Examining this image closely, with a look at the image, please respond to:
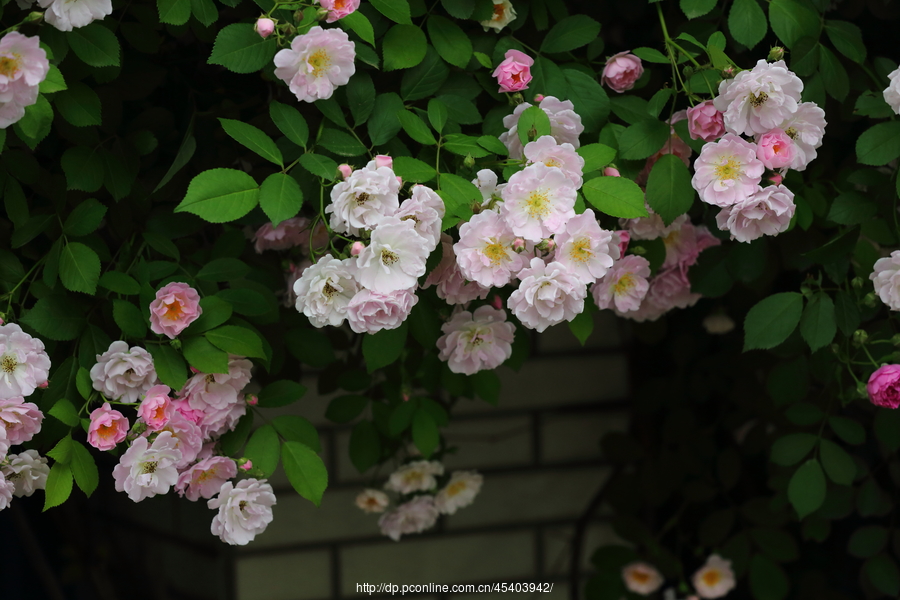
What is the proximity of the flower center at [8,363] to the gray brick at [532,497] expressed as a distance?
1.14 m

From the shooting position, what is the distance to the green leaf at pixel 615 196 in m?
0.82

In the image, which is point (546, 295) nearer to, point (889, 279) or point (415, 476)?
Result: point (889, 279)

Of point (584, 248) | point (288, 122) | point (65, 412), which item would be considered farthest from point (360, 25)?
point (65, 412)

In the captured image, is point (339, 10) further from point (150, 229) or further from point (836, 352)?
point (836, 352)

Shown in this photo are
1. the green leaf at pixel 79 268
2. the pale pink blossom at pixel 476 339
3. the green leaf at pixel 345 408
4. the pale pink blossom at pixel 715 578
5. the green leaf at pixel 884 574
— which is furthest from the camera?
the pale pink blossom at pixel 715 578

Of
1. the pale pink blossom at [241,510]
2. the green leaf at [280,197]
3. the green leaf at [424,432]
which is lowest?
the green leaf at [424,432]

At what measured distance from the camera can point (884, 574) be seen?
135cm

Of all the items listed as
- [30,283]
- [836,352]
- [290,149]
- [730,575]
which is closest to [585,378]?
[730,575]

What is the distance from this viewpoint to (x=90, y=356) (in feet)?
2.93

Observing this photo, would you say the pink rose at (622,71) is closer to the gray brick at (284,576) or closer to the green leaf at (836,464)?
the green leaf at (836,464)

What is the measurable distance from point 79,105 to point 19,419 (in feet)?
1.16

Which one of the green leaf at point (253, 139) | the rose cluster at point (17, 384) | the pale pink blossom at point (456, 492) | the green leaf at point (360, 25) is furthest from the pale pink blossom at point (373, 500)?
the green leaf at point (360, 25)

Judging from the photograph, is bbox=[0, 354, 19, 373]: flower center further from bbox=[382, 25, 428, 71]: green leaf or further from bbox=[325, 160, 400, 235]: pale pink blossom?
bbox=[382, 25, 428, 71]: green leaf

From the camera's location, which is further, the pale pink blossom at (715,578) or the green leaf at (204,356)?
the pale pink blossom at (715,578)
